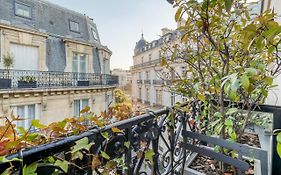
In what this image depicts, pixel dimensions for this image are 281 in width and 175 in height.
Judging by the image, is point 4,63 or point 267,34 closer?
point 267,34

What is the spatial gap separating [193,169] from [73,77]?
826 cm

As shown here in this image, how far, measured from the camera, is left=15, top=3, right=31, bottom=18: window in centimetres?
750

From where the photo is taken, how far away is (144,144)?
111 centimetres

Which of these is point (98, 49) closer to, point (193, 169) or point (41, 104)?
point (41, 104)

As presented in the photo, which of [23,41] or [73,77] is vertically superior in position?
[23,41]

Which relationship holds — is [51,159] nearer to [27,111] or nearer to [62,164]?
[62,164]

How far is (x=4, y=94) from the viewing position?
639cm

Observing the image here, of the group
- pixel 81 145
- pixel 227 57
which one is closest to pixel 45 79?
pixel 227 57

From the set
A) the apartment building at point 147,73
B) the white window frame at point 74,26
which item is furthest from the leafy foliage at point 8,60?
the apartment building at point 147,73

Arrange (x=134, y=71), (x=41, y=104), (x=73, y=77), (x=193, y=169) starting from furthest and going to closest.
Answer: (x=134, y=71) → (x=73, y=77) → (x=41, y=104) → (x=193, y=169)

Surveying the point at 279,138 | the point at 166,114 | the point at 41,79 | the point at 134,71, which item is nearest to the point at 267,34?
the point at 279,138

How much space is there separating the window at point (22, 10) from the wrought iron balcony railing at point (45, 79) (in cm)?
245

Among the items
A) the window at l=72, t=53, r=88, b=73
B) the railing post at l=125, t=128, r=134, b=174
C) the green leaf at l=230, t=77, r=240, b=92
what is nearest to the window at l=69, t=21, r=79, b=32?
the window at l=72, t=53, r=88, b=73

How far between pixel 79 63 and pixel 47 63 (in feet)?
5.88
